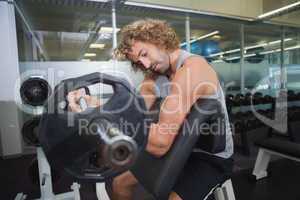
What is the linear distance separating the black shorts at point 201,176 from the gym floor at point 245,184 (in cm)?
112

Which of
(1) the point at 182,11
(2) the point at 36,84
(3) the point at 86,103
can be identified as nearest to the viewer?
(3) the point at 86,103

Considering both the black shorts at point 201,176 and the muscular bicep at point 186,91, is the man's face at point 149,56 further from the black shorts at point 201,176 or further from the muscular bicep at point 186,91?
the black shorts at point 201,176

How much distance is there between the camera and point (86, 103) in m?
0.65

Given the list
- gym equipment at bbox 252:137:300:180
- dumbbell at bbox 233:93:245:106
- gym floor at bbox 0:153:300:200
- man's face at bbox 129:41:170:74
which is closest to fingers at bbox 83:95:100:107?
man's face at bbox 129:41:170:74

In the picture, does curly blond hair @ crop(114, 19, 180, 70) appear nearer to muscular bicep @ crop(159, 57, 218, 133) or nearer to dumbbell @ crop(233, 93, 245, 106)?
muscular bicep @ crop(159, 57, 218, 133)

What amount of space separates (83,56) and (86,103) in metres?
2.96

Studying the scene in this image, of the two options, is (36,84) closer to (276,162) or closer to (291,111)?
(276,162)

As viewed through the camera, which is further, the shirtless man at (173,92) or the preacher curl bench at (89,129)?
the shirtless man at (173,92)

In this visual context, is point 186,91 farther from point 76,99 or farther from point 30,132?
point 30,132

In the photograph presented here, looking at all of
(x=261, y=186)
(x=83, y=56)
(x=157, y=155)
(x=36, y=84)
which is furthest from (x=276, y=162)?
(x=83, y=56)

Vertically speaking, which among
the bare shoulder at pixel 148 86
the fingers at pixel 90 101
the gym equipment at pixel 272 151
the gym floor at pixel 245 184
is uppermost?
the bare shoulder at pixel 148 86

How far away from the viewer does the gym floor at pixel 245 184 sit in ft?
6.30

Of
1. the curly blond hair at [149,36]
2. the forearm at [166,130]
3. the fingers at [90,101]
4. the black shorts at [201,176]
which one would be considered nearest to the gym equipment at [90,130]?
the fingers at [90,101]

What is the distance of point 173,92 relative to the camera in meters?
0.80
